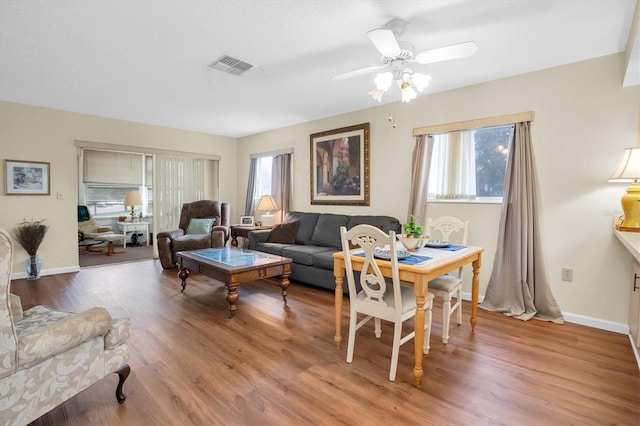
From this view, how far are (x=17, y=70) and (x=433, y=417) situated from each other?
4.72 meters

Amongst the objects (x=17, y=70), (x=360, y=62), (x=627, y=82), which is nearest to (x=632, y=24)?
(x=627, y=82)

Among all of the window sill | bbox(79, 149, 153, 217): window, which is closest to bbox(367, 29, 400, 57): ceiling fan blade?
the window sill

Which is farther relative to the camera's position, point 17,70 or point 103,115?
point 103,115

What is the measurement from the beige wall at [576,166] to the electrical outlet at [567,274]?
0.04m

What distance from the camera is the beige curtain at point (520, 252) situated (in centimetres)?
311

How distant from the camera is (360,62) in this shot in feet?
9.87

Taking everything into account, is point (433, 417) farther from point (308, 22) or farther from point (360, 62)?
point (360, 62)

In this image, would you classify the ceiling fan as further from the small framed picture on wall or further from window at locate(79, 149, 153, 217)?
window at locate(79, 149, 153, 217)

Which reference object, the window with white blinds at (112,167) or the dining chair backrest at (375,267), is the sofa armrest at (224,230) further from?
the dining chair backrest at (375,267)

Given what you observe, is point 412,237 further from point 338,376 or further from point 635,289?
point 635,289

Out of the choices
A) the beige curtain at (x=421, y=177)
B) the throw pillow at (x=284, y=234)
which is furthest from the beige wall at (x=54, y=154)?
the beige curtain at (x=421, y=177)

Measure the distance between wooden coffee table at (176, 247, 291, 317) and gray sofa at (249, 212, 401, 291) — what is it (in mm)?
518

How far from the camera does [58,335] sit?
1.43 m

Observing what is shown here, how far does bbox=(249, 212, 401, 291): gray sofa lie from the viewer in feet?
12.9
